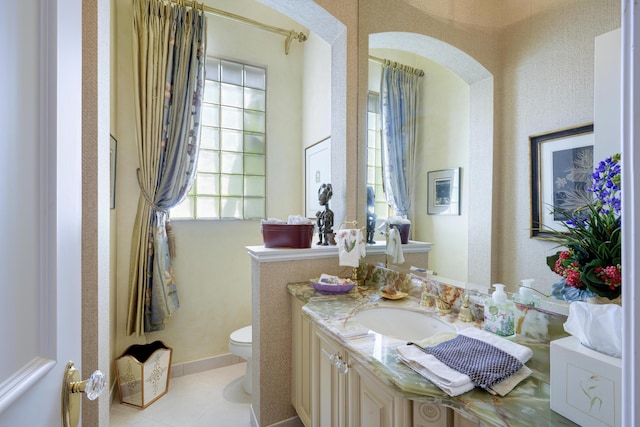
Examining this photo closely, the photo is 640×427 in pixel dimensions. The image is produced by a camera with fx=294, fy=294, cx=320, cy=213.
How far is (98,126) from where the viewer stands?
1129 millimetres

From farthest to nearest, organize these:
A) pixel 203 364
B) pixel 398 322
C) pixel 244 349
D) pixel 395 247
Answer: pixel 203 364, pixel 244 349, pixel 395 247, pixel 398 322

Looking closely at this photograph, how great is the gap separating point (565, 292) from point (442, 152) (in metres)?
0.79

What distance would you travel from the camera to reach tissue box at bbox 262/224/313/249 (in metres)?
1.80

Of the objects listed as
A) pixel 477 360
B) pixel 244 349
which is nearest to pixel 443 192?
pixel 477 360

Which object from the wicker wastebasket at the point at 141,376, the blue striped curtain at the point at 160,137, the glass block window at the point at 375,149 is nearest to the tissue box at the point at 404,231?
the glass block window at the point at 375,149

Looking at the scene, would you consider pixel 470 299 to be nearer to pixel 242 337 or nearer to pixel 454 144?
pixel 454 144

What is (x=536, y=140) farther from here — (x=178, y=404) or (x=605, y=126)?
(x=178, y=404)

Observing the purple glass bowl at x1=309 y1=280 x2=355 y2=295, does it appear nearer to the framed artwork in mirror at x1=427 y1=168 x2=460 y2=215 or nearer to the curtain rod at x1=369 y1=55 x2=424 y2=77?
the framed artwork in mirror at x1=427 y1=168 x2=460 y2=215

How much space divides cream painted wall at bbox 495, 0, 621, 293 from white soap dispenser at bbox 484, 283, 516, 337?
0.11 m

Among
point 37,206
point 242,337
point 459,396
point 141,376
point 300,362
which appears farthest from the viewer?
point 242,337

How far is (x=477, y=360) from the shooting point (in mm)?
824

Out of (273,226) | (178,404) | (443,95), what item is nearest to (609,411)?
(443,95)

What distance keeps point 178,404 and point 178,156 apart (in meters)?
1.94

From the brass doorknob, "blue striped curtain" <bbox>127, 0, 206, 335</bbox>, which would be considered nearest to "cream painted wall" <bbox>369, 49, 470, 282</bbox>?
the brass doorknob
